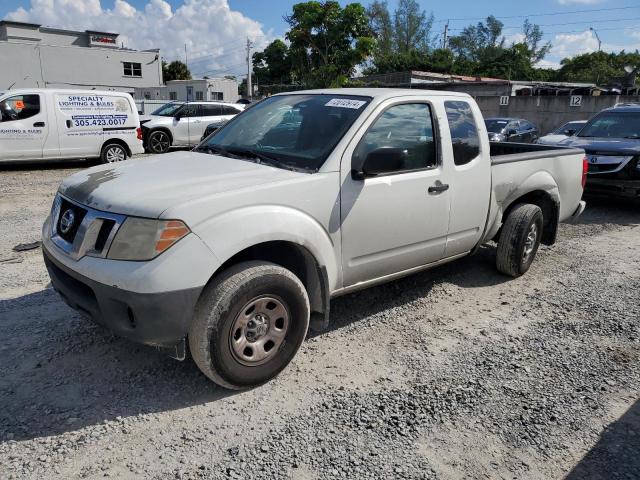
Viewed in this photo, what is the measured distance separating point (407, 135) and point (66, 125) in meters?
10.1

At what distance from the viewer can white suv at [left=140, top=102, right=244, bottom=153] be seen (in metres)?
15.5

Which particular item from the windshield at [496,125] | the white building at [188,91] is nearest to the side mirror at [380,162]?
the windshield at [496,125]

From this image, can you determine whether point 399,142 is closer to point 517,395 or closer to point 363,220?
point 363,220

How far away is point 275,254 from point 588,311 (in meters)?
2.92

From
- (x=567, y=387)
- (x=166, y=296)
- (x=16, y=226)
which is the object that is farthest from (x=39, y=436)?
(x=16, y=226)

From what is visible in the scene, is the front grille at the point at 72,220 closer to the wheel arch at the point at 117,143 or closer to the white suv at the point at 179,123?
the wheel arch at the point at 117,143

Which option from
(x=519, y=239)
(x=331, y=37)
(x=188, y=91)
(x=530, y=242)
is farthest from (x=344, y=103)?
(x=188, y=91)

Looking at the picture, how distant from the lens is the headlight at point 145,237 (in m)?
2.72

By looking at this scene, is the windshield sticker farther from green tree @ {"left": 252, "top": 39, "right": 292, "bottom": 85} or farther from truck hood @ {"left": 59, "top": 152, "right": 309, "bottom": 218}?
green tree @ {"left": 252, "top": 39, "right": 292, "bottom": 85}

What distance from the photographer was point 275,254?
343 cm

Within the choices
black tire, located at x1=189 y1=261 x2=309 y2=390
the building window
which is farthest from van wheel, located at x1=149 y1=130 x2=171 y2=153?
the building window

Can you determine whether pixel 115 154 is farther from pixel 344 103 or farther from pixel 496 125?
pixel 496 125

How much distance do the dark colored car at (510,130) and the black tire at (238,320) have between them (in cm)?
1417

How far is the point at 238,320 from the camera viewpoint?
301 cm
